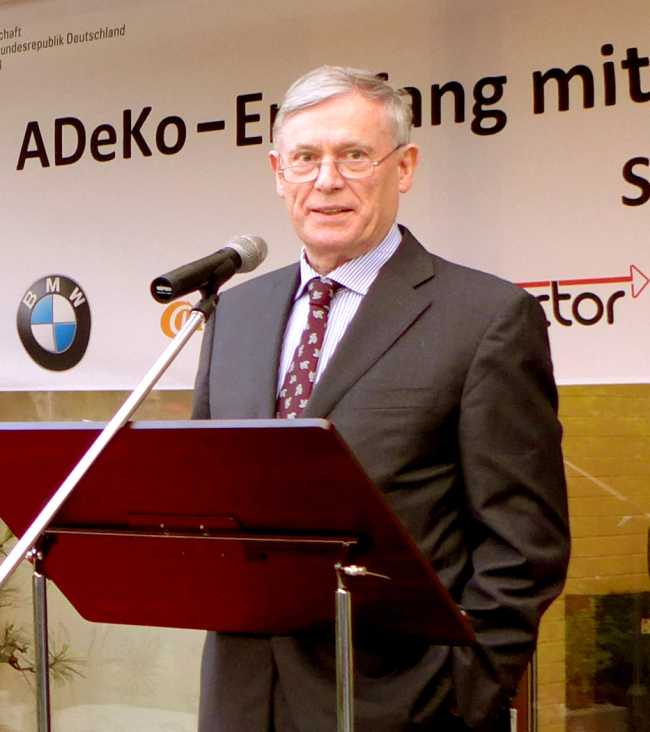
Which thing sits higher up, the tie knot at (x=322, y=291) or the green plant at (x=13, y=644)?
the tie knot at (x=322, y=291)

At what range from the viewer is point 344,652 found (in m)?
1.45

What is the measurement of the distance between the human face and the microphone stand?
0.43 meters

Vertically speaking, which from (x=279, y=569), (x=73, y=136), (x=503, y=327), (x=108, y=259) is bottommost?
(x=279, y=569)

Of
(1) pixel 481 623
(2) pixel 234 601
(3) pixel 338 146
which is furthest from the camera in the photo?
(3) pixel 338 146

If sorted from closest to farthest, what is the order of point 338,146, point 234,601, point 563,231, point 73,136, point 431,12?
point 234,601 → point 338,146 → point 563,231 → point 431,12 → point 73,136

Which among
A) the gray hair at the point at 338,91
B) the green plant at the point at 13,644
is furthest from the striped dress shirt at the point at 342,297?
the green plant at the point at 13,644

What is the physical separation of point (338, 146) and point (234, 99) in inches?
58.5

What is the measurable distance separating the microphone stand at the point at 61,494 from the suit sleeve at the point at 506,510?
1.64ft

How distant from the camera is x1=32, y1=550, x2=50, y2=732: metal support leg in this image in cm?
170

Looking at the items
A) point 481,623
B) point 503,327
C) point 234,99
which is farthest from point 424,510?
point 234,99

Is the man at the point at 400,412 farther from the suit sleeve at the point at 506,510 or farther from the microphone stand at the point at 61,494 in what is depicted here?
the microphone stand at the point at 61,494

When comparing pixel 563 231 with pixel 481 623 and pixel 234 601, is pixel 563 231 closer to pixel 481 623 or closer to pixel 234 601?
pixel 481 623

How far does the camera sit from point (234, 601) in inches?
64.7

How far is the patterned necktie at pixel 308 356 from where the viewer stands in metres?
2.02
